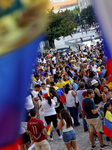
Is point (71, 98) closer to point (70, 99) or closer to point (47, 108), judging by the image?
point (70, 99)

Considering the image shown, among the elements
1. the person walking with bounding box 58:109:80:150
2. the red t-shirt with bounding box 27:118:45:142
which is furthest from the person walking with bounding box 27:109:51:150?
the person walking with bounding box 58:109:80:150

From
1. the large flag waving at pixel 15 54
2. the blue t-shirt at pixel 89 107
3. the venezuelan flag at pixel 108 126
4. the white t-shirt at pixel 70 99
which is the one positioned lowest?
the venezuelan flag at pixel 108 126

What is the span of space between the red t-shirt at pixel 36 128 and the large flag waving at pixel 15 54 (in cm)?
408

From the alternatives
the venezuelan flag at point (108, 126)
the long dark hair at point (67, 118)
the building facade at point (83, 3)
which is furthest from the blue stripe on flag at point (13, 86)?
the venezuelan flag at point (108, 126)

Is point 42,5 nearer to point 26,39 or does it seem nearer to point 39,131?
point 26,39

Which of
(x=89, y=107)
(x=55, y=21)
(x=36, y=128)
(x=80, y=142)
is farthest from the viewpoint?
(x=80, y=142)

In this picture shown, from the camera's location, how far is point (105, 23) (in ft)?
1.84

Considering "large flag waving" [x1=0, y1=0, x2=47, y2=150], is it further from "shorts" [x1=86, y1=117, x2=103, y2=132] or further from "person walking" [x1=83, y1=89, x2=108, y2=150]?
"shorts" [x1=86, y1=117, x2=103, y2=132]

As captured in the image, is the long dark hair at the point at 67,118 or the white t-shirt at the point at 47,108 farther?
the white t-shirt at the point at 47,108

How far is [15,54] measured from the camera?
562mm

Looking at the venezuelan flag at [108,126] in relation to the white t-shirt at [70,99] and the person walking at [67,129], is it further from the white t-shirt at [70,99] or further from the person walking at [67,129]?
the white t-shirt at [70,99]

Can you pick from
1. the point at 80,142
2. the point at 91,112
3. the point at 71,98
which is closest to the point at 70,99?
the point at 71,98

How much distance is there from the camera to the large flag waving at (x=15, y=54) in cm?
51

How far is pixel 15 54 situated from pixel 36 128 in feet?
14.1
